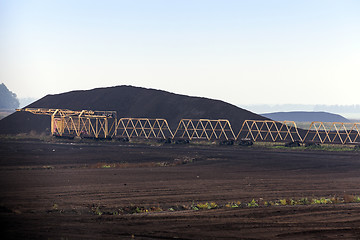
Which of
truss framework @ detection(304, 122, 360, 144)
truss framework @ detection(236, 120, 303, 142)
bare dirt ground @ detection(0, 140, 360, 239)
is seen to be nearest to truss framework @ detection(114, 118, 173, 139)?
truss framework @ detection(236, 120, 303, 142)

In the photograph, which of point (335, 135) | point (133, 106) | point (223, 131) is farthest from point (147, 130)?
point (335, 135)

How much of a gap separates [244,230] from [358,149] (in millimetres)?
51531

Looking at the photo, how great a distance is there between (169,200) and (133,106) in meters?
103

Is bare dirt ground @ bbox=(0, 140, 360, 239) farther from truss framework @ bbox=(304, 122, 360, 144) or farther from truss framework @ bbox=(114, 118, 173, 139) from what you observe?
truss framework @ bbox=(114, 118, 173, 139)

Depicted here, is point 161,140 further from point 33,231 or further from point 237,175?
point 33,231

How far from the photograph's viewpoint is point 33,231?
55.3 feet

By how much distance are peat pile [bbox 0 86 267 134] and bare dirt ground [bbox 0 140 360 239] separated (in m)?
61.7

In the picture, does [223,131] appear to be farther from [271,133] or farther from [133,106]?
[133,106]

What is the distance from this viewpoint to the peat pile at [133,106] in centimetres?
10950

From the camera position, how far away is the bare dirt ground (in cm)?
1745

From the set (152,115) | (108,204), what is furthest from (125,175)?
(152,115)

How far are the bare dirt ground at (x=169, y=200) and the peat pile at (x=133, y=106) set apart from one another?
6166cm

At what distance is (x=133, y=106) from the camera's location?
126m

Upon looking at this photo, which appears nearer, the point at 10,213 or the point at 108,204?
the point at 10,213
